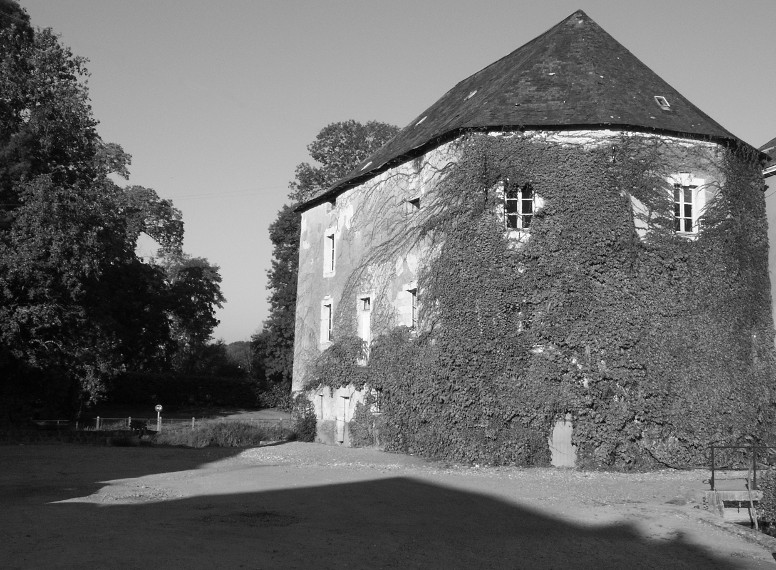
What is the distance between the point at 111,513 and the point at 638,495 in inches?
330

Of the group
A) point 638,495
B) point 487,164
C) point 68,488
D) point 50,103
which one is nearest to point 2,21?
point 50,103

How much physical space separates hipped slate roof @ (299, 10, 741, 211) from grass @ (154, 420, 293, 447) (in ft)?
29.4

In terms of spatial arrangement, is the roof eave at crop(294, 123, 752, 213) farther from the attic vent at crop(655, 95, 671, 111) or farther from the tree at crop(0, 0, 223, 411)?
the tree at crop(0, 0, 223, 411)

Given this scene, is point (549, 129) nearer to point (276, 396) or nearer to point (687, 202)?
point (687, 202)

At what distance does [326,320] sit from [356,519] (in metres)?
16.9

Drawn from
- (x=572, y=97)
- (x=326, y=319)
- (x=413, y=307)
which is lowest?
(x=413, y=307)

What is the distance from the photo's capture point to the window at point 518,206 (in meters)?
19.9

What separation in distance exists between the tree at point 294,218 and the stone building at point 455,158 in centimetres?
1537

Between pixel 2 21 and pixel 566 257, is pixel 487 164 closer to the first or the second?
pixel 566 257

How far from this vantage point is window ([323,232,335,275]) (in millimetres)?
28159

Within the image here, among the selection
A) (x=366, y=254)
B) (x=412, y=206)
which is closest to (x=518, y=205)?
(x=412, y=206)

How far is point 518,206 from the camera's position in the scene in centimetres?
→ 2002

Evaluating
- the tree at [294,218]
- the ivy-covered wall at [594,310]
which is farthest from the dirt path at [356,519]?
the tree at [294,218]

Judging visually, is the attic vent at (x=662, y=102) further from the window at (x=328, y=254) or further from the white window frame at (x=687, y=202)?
the window at (x=328, y=254)
